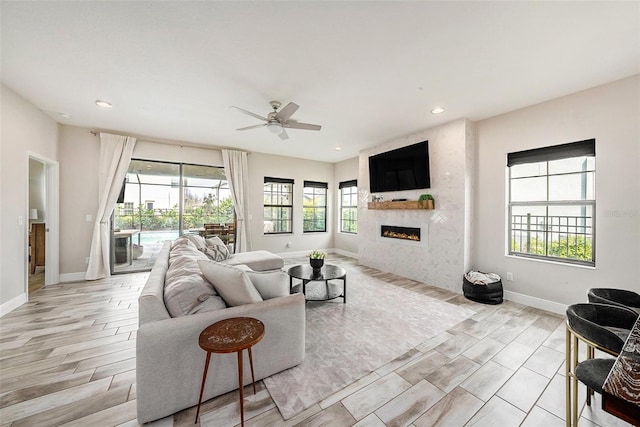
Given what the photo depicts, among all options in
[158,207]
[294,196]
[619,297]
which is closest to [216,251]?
[158,207]

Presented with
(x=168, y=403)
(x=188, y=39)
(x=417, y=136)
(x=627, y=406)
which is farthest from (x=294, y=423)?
(x=417, y=136)

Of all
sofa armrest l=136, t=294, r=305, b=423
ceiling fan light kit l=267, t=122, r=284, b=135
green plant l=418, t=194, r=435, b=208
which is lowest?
sofa armrest l=136, t=294, r=305, b=423

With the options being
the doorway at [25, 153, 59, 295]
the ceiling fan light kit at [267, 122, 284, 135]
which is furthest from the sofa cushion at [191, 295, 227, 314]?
the doorway at [25, 153, 59, 295]

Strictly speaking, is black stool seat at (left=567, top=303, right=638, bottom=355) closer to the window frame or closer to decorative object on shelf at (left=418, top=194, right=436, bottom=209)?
decorative object on shelf at (left=418, top=194, right=436, bottom=209)

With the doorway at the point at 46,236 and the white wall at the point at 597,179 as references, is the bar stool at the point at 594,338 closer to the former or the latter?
the white wall at the point at 597,179

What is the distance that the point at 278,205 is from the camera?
6641 millimetres

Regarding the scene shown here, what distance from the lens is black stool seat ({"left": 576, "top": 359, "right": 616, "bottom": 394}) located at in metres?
1.15

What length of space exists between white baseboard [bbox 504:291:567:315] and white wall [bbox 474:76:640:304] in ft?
0.12

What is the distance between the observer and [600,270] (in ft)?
9.21

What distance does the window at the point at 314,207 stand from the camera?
23.2 feet

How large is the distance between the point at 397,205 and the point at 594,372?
3.67 metres

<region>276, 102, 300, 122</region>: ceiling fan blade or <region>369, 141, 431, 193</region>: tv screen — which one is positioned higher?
<region>276, 102, 300, 122</region>: ceiling fan blade

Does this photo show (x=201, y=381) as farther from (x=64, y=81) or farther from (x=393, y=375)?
(x=64, y=81)

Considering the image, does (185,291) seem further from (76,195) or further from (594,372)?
(76,195)
